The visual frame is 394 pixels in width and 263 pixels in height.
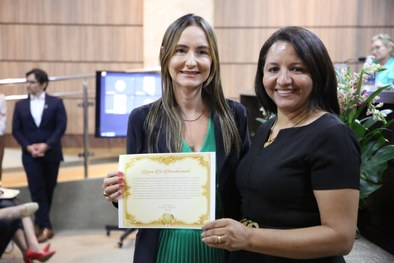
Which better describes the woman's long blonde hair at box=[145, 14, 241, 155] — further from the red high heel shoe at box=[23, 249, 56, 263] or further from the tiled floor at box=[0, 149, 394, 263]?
the tiled floor at box=[0, 149, 394, 263]

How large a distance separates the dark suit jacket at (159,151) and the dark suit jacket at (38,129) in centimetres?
322

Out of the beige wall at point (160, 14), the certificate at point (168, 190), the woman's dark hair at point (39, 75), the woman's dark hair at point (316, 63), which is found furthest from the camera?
the beige wall at point (160, 14)

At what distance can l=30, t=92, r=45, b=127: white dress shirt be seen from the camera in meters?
4.53

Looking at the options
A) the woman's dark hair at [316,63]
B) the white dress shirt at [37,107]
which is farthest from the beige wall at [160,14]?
the woman's dark hair at [316,63]

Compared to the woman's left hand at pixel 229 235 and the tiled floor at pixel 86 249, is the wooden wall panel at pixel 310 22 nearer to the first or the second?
the tiled floor at pixel 86 249

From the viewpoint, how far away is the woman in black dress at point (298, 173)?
1065mm

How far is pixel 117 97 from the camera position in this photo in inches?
169

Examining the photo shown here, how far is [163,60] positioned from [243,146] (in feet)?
1.28

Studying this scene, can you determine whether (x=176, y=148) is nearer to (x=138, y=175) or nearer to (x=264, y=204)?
(x=138, y=175)

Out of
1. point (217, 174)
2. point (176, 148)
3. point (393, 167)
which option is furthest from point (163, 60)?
point (393, 167)

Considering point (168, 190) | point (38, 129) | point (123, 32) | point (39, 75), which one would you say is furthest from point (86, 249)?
point (123, 32)

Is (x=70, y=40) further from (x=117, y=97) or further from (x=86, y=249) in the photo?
(x=86, y=249)

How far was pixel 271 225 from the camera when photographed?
46.9 inches

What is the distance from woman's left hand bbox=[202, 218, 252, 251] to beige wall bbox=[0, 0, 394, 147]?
5798mm
